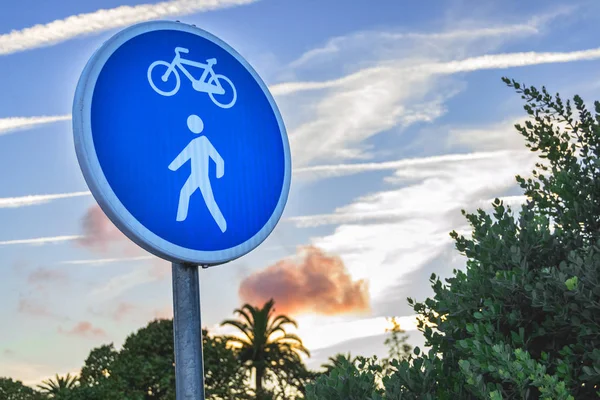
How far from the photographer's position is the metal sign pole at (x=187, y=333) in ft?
10.5

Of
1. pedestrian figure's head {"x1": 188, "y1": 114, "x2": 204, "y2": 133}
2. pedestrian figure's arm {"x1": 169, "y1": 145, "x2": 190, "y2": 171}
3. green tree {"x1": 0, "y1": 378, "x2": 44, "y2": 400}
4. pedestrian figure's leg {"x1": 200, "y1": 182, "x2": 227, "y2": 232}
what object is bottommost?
pedestrian figure's leg {"x1": 200, "y1": 182, "x2": 227, "y2": 232}

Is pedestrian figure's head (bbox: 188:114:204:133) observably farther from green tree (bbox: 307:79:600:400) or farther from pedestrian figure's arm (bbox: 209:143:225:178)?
green tree (bbox: 307:79:600:400)

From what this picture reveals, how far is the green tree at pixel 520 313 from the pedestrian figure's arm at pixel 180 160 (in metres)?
1.54

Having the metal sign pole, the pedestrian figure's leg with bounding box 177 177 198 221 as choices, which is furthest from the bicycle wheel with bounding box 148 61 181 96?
the metal sign pole

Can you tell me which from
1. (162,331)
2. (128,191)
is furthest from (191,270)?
(162,331)

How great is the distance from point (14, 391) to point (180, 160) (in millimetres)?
22177

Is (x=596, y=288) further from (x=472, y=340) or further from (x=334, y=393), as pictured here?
(x=334, y=393)

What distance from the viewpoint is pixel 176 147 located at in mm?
3246

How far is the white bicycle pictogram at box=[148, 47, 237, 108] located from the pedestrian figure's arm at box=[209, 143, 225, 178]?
262 mm

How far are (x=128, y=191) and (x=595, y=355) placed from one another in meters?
2.28

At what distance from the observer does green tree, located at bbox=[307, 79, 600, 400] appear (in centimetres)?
347

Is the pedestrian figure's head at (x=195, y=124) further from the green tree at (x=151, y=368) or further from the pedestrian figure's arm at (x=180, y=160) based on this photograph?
the green tree at (x=151, y=368)

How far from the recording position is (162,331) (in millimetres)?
23156

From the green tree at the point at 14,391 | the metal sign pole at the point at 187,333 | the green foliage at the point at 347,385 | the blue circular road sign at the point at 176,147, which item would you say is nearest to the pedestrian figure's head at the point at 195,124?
the blue circular road sign at the point at 176,147
